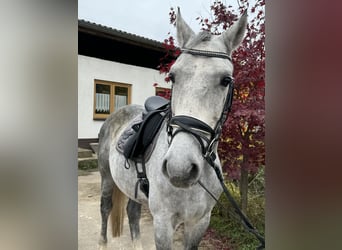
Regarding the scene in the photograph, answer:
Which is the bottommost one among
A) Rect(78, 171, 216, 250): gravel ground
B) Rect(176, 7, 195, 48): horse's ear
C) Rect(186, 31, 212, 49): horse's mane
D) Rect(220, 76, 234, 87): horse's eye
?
Rect(78, 171, 216, 250): gravel ground

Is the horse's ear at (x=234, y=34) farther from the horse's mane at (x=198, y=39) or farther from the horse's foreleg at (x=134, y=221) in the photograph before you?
the horse's foreleg at (x=134, y=221)

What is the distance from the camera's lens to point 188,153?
0.86 meters

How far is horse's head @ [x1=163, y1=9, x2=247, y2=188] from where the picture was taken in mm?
869

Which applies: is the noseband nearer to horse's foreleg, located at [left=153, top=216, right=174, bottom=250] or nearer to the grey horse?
the grey horse

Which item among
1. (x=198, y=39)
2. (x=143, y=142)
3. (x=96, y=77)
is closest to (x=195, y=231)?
(x=143, y=142)

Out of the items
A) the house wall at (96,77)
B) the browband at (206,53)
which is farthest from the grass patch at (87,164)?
the browband at (206,53)

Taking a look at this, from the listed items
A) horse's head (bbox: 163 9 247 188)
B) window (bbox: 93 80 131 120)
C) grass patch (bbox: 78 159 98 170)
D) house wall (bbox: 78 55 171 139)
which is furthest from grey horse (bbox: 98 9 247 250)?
window (bbox: 93 80 131 120)

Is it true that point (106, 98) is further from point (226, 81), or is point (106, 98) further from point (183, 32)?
point (226, 81)

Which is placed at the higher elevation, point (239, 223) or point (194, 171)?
point (194, 171)

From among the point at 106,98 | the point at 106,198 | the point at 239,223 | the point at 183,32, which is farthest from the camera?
the point at 106,98

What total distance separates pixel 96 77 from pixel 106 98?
50 cm

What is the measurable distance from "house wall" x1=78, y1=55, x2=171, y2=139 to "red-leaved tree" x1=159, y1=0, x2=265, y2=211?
2.70m
